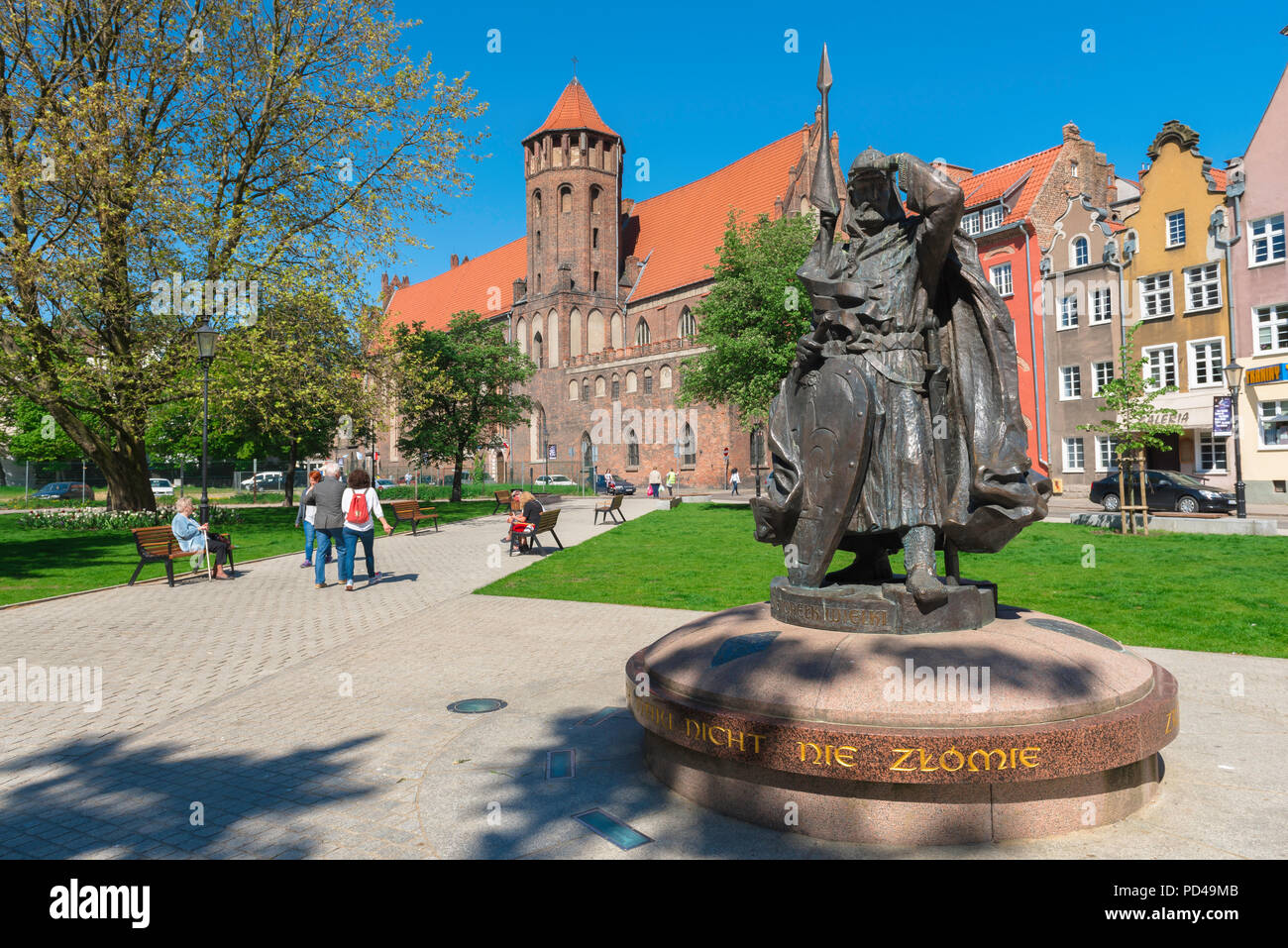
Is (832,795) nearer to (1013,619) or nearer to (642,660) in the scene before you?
(642,660)

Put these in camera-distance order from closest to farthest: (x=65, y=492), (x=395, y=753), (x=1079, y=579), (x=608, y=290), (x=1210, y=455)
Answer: (x=395, y=753), (x=1079, y=579), (x=1210, y=455), (x=65, y=492), (x=608, y=290)

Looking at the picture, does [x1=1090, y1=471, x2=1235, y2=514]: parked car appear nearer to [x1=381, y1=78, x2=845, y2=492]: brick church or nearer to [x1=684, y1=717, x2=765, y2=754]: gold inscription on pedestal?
[x1=684, y1=717, x2=765, y2=754]: gold inscription on pedestal

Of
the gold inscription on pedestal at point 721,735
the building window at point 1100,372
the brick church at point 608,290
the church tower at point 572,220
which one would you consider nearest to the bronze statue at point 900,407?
the gold inscription on pedestal at point 721,735

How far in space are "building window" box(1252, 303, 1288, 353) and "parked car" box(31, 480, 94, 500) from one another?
53.3 m

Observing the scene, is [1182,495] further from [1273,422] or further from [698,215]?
[698,215]

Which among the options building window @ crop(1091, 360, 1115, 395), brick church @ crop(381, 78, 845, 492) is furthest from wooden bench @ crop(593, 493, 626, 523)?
brick church @ crop(381, 78, 845, 492)

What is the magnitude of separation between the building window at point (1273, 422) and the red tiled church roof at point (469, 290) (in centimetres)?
5854

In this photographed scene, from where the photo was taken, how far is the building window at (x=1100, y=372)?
34.6 m

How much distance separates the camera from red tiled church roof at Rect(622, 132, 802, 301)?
5881 centimetres

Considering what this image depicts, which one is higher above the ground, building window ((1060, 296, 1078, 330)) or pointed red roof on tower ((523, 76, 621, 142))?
pointed red roof on tower ((523, 76, 621, 142))

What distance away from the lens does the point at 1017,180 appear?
41.1 meters

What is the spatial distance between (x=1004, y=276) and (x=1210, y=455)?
12826 mm

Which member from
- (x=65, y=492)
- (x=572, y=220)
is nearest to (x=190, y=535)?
(x=65, y=492)
